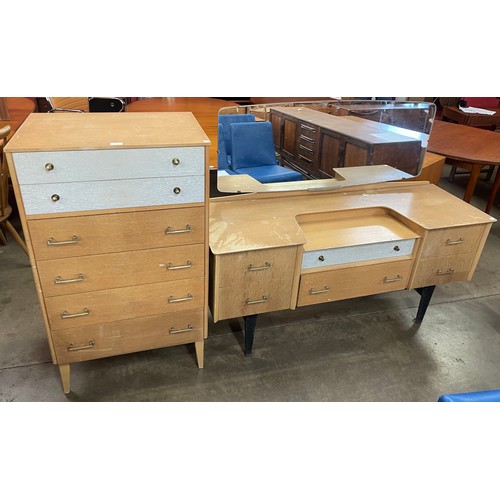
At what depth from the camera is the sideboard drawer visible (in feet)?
6.32

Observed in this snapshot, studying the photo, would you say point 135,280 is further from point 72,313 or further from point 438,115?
point 438,115

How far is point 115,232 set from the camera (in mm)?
1597

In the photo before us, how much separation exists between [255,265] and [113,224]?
2.14 ft

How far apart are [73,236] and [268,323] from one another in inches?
51.7

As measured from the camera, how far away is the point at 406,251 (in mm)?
2203

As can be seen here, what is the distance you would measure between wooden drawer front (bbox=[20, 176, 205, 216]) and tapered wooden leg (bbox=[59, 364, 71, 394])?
0.80 metres

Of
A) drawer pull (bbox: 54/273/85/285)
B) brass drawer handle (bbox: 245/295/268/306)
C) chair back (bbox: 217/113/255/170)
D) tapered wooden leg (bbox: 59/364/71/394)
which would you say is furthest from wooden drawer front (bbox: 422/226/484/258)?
tapered wooden leg (bbox: 59/364/71/394)

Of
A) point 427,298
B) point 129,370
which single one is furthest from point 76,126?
point 427,298

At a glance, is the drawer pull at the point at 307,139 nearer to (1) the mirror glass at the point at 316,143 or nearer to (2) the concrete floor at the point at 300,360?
(1) the mirror glass at the point at 316,143

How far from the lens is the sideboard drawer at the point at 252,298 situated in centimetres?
193

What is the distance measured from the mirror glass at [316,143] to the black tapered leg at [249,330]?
704mm

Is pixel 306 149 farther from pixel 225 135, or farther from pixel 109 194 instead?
pixel 109 194

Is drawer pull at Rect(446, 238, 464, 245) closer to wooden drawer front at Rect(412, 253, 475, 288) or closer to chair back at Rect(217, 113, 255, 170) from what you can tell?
wooden drawer front at Rect(412, 253, 475, 288)

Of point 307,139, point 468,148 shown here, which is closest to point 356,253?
point 307,139
